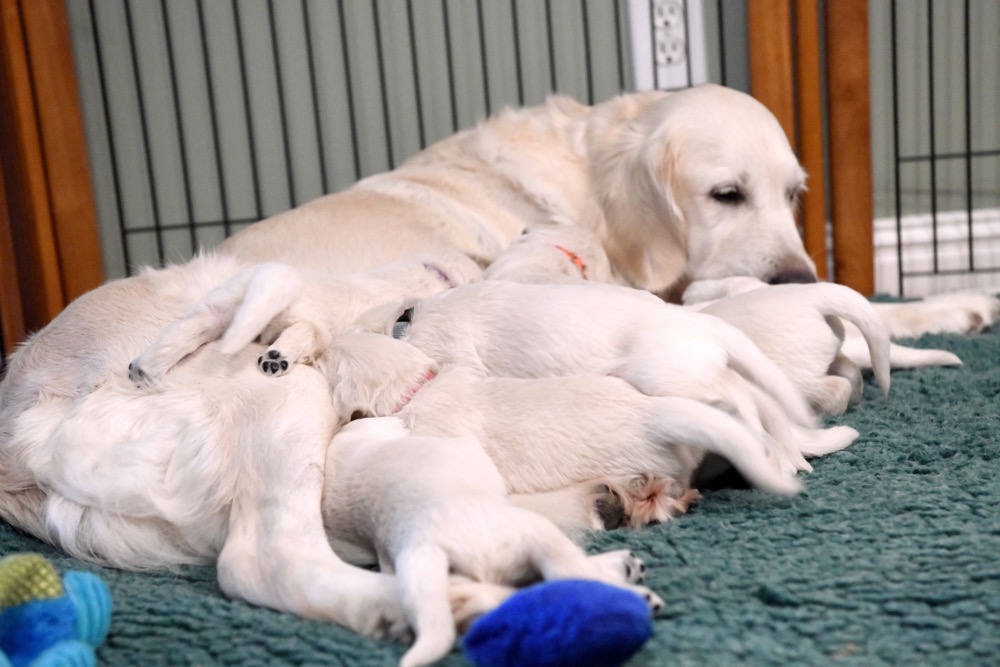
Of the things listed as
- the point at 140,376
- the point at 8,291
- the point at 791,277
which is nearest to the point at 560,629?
the point at 140,376

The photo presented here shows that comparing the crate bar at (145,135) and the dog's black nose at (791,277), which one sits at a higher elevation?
the crate bar at (145,135)

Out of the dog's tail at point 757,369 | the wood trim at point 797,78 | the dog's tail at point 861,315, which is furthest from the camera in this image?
the wood trim at point 797,78

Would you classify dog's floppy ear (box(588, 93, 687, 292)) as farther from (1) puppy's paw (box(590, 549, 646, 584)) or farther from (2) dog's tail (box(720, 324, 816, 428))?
(1) puppy's paw (box(590, 549, 646, 584))

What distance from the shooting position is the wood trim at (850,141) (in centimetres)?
234

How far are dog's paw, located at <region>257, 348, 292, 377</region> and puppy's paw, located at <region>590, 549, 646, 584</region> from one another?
0.48 m

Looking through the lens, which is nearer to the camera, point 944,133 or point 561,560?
point 561,560

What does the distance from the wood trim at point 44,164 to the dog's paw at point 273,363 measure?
50.0 inches

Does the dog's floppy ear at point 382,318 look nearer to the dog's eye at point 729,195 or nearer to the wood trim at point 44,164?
the dog's eye at point 729,195

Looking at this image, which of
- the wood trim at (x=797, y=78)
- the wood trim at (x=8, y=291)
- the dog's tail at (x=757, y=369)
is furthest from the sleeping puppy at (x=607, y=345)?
the wood trim at (x=797, y=78)

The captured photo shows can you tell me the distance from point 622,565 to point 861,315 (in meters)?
0.62

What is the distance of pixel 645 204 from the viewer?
1.92 meters

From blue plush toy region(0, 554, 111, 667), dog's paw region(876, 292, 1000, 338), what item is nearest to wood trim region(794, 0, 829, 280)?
dog's paw region(876, 292, 1000, 338)

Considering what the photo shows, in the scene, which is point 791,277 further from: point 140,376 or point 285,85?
point 285,85

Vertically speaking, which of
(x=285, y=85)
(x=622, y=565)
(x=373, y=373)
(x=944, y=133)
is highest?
(x=285, y=85)
